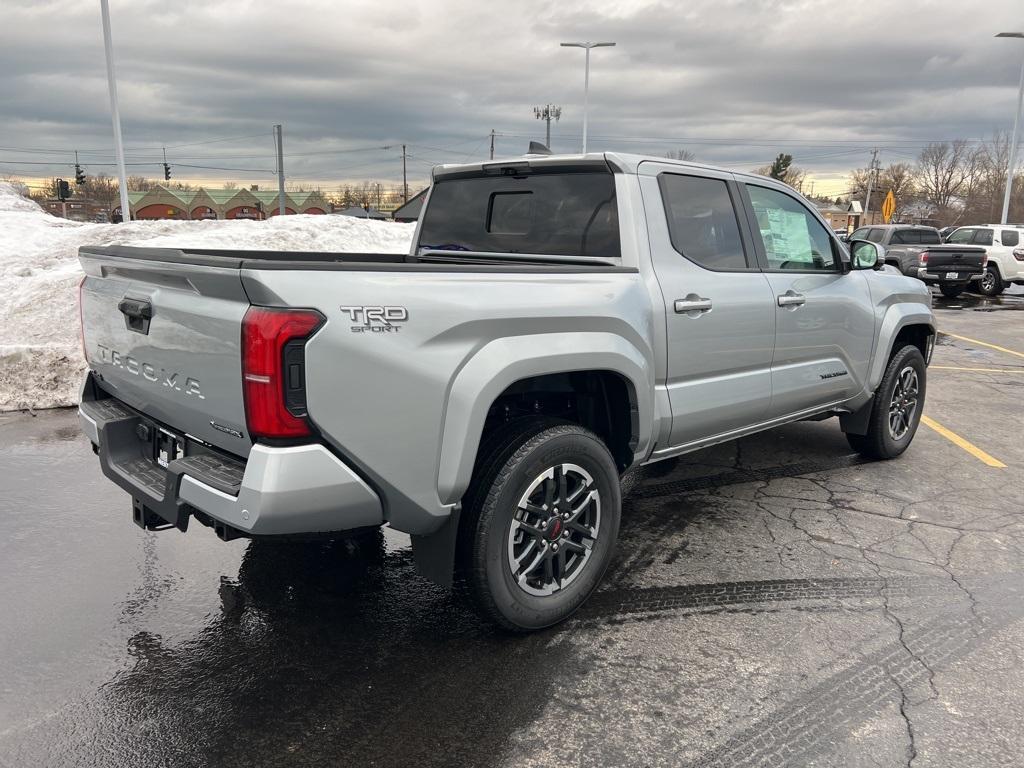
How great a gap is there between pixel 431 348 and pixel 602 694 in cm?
142

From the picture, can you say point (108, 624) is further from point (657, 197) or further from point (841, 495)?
point (841, 495)

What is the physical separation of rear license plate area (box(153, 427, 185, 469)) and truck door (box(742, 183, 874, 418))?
10.2 ft

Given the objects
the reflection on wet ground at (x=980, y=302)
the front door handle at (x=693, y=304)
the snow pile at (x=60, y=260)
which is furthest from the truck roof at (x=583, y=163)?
the reflection on wet ground at (x=980, y=302)

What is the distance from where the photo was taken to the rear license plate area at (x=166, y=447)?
9.83 ft

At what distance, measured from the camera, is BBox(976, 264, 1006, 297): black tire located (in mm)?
20203

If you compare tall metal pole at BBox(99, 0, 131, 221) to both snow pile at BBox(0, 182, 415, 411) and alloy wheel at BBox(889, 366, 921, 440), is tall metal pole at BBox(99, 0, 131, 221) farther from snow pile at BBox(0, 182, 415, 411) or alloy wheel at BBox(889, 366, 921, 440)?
alloy wheel at BBox(889, 366, 921, 440)

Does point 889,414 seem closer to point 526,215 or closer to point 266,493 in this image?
point 526,215

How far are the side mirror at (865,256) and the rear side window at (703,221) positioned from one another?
119 centimetres

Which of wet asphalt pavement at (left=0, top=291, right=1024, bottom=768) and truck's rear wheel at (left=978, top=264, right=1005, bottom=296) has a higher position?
truck's rear wheel at (left=978, top=264, right=1005, bottom=296)

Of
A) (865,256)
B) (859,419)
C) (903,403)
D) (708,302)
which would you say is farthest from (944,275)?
(708,302)

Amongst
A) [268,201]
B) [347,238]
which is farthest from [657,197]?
[268,201]

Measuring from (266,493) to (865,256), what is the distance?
4.10m

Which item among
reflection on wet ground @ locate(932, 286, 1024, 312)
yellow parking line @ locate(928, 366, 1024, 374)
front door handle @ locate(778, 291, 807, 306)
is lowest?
reflection on wet ground @ locate(932, 286, 1024, 312)

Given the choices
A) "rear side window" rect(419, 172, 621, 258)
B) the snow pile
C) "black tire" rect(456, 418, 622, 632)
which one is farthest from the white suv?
"black tire" rect(456, 418, 622, 632)
